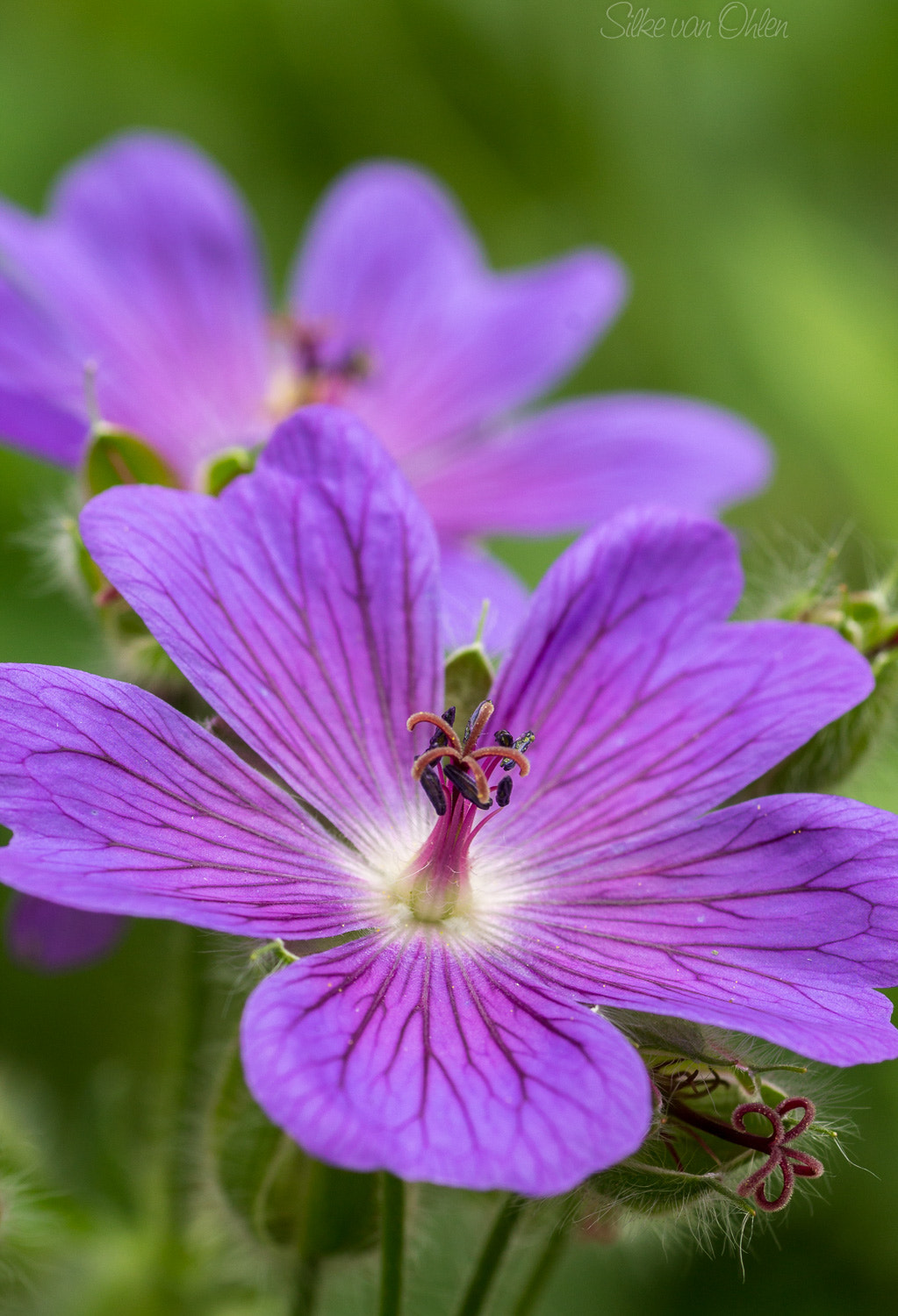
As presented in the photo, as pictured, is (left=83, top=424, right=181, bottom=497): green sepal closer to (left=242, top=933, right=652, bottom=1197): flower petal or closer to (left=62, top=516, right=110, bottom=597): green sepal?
(left=62, top=516, right=110, bottom=597): green sepal

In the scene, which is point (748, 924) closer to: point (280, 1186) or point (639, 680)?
point (639, 680)

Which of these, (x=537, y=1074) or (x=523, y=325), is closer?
(x=537, y=1074)

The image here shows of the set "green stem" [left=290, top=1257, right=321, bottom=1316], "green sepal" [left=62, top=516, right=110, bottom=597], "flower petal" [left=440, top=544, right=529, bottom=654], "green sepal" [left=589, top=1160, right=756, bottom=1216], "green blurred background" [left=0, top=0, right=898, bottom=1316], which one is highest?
"green blurred background" [left=0, top=0, right=898, bottom=1316]

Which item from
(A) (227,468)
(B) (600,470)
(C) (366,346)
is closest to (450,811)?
(A) (227,468)

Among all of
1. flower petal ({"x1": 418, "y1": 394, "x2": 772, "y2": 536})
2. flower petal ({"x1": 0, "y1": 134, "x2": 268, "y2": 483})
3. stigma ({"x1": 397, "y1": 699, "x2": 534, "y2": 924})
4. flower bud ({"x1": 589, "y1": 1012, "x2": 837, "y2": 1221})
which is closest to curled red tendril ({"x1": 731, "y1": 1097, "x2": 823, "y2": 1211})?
flower bud ({"x1": 589, "y1": 1012, "x2": 837, "y2": 1221})

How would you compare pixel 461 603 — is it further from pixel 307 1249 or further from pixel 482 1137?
pixel 482 1137

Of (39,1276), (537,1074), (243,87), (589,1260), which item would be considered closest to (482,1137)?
(537,1074)

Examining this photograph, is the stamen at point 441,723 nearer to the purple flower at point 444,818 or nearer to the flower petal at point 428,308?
the purple flower at point 444,818
